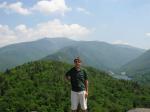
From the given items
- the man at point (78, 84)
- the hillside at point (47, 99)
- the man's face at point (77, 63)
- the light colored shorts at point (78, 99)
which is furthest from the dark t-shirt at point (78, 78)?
the hillside at point (47, 99)

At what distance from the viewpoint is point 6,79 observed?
19900 centimetres

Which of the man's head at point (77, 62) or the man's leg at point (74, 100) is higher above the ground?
the man's head at point (77, 62)

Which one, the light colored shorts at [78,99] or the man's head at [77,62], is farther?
the light colored shorts at [78,99]

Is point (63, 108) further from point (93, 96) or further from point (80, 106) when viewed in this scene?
point (80, 106)

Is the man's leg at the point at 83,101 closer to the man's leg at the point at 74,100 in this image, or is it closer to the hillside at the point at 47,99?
the man's leg at the point at 74,100

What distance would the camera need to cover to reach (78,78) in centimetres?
2055

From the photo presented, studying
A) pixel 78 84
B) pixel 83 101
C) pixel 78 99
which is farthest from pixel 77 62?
pixel 83 101

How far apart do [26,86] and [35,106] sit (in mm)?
29458

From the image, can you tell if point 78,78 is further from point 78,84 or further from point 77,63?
point 77,63

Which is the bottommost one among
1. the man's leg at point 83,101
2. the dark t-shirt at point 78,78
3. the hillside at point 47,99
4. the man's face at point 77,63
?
the hillside at point 47,99

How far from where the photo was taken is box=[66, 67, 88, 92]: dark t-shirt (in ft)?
67.4

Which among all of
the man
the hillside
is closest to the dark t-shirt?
the man

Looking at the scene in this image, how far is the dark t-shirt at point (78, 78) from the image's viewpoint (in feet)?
67.4

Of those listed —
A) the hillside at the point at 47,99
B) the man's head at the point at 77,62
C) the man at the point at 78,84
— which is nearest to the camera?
the man's head at the point at 77,62
